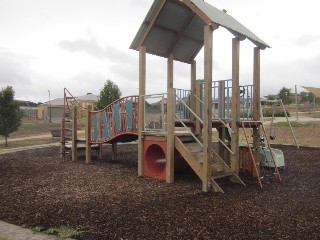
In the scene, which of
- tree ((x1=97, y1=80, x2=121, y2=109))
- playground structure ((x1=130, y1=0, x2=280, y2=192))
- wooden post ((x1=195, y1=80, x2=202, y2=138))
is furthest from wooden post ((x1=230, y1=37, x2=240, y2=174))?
tree ((x1=97, y1=80, x2=121, y2=109))

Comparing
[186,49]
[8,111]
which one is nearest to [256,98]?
[186,49]

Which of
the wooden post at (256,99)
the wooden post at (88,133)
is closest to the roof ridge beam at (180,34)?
the wooden post at (256,99)

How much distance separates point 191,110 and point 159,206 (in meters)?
2.78

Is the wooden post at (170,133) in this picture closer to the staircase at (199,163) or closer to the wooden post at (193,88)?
the staircase at (199,163)

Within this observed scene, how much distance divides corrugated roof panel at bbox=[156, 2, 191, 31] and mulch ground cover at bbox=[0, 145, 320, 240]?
4.17 meters

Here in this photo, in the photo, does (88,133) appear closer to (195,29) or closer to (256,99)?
(195,29)

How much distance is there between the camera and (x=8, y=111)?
20250 millimetres

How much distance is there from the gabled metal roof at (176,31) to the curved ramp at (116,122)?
1684mm

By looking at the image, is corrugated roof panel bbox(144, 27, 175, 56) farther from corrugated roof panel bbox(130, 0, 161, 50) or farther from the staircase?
the staircase

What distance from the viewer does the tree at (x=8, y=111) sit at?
20125 millimetres

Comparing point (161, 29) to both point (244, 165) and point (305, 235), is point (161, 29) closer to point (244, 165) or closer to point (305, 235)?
point (244, 165)

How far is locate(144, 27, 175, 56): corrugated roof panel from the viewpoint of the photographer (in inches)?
338

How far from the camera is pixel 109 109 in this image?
10453 mm

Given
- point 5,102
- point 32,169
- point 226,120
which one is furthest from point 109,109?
point 5,102
